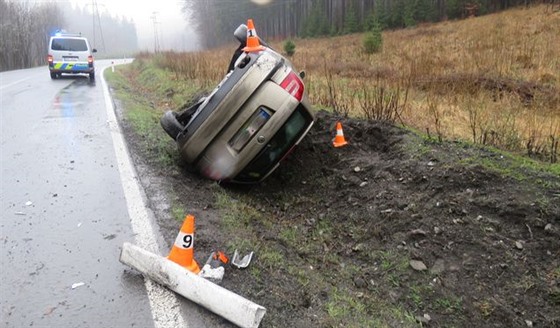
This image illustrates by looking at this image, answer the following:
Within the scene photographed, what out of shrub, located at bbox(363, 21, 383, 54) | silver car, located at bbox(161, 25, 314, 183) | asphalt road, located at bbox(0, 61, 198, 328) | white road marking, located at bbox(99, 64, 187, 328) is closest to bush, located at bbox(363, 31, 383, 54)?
shrub, located at bbox(363, 21, 383, 54)

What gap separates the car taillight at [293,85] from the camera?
4.74 m

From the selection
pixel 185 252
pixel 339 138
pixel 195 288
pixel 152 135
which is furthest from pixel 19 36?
pixel 195 288

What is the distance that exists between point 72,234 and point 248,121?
2001 mm

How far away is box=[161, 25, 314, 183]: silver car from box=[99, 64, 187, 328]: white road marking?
0.72 metres

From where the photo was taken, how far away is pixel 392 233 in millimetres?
3795

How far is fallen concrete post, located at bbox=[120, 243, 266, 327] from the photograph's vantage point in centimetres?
240

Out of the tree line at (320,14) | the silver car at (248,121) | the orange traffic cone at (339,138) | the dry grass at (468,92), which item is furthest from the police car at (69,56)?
the orange traffic cone at (339,138)

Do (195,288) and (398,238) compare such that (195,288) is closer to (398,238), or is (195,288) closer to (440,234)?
(398,238)

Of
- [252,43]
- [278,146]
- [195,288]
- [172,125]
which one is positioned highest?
[252,43]

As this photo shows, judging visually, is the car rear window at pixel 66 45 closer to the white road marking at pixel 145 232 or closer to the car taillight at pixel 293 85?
the white road marking at pixel 145 232

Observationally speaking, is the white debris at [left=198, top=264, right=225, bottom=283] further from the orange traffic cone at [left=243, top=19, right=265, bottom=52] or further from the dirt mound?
the orange traffic cone at [left=243, top=19, right=265, bottom=52]

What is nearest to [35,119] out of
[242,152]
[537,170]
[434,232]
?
[242,152]

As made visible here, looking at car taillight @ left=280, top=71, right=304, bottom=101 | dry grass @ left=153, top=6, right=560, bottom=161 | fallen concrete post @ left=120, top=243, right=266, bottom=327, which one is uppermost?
car taillight @ left=280, top=71, right=304, bottom=101

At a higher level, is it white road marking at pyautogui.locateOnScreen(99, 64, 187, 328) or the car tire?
the car tire
